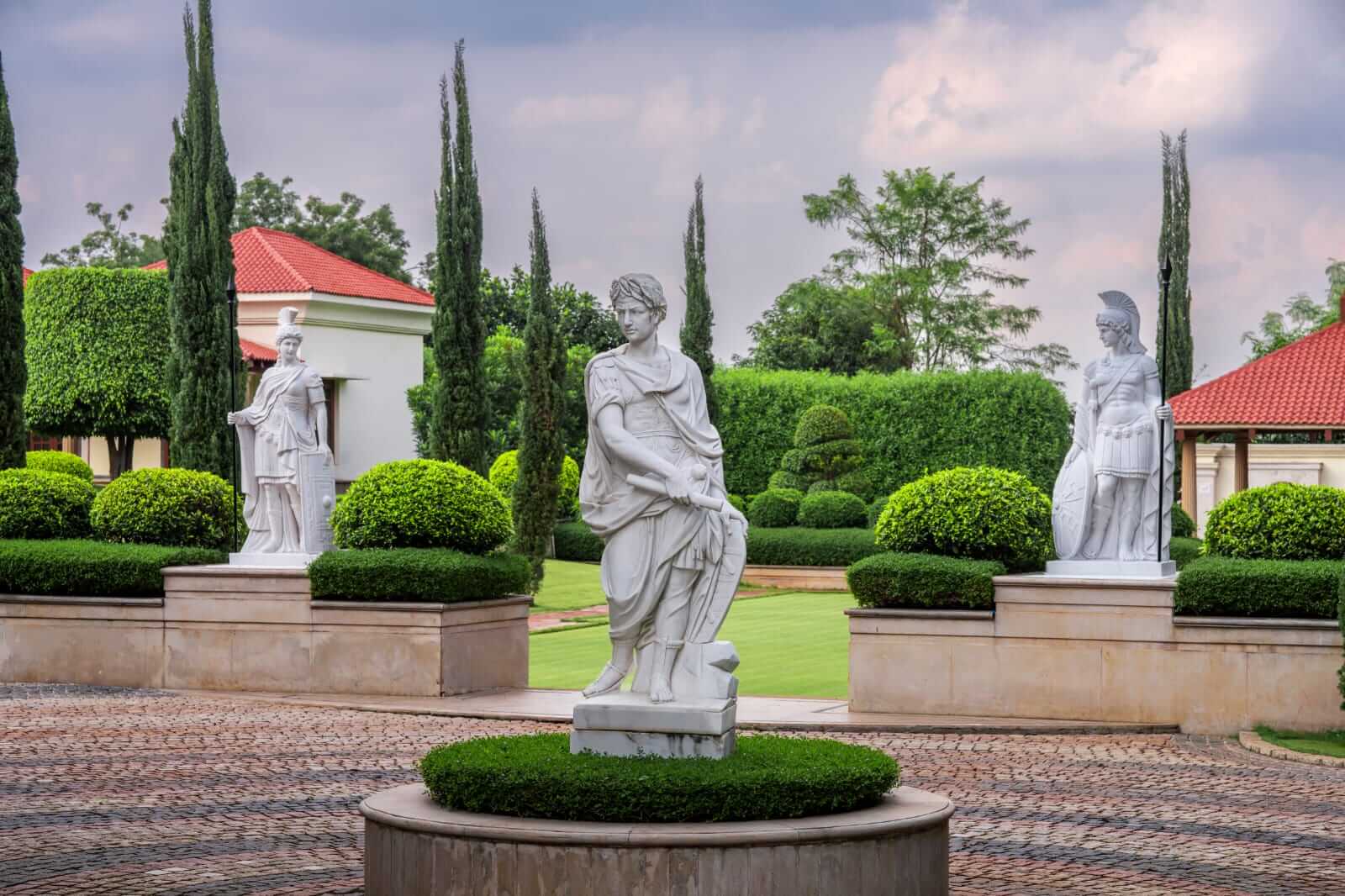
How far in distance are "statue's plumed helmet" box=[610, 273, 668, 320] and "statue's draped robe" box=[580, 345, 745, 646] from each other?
0.26m

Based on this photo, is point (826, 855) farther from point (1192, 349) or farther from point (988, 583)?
point (1192, 349)

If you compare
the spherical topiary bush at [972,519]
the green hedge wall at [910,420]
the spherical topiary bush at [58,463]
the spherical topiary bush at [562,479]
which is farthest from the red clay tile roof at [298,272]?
the spherical topiary bush at [972,519]

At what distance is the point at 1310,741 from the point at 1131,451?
267 centimetres

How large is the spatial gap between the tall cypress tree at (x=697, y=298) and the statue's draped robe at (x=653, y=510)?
2495 cm

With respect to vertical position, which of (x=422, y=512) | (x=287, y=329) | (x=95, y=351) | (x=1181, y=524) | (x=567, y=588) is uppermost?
(x=95, y=351)

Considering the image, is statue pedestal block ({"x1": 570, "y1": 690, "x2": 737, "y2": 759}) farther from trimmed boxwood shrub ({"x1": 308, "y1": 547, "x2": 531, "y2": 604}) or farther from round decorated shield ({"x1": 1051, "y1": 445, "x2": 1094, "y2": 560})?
trimmed boxwood shrub ({"x1": 308, "y1": 547, "x2": 531, "y2": 604})

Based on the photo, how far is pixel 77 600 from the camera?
15.6 metres

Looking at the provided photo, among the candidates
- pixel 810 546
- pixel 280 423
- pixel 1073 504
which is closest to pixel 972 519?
pixel 1073 504

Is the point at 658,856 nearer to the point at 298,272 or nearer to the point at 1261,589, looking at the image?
the point at 1261,589

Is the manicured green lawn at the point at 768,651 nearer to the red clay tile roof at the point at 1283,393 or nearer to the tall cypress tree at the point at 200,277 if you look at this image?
the tall cypress tree at the point at 200,277

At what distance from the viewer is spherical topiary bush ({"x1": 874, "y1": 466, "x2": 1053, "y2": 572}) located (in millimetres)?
13609

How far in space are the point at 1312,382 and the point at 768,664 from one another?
16779 mm

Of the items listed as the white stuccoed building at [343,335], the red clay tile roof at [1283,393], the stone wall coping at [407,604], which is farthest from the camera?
the white stuccoed building at [343,335]

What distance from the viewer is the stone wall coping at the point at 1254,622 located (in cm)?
1223
